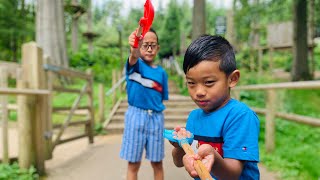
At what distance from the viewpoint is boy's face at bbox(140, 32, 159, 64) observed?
8.77ft

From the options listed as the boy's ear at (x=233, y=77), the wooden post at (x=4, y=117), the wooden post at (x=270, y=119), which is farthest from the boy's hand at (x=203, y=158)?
the wooden post at (x=270, y=119)

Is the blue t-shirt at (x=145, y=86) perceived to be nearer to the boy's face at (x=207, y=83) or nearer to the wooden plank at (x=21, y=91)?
the wooden plank at (x=21, y=91)

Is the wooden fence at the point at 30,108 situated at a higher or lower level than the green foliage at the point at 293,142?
higher

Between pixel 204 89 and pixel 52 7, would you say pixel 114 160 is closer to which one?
pixel 204 89

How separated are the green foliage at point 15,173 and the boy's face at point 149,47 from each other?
5.37 ft

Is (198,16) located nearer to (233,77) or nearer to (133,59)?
(133,59)

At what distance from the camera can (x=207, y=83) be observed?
1316 mm

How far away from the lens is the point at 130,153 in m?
2.89

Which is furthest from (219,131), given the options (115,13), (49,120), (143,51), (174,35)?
(115,13)

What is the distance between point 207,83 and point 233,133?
0.71 ft

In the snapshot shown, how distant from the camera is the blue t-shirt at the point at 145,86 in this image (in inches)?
113

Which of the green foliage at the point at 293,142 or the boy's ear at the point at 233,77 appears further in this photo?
the green foliage at the point at 293,142

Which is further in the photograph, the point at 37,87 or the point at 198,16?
the point at 198,16

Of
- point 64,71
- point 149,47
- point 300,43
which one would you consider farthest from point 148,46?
point 300,43
